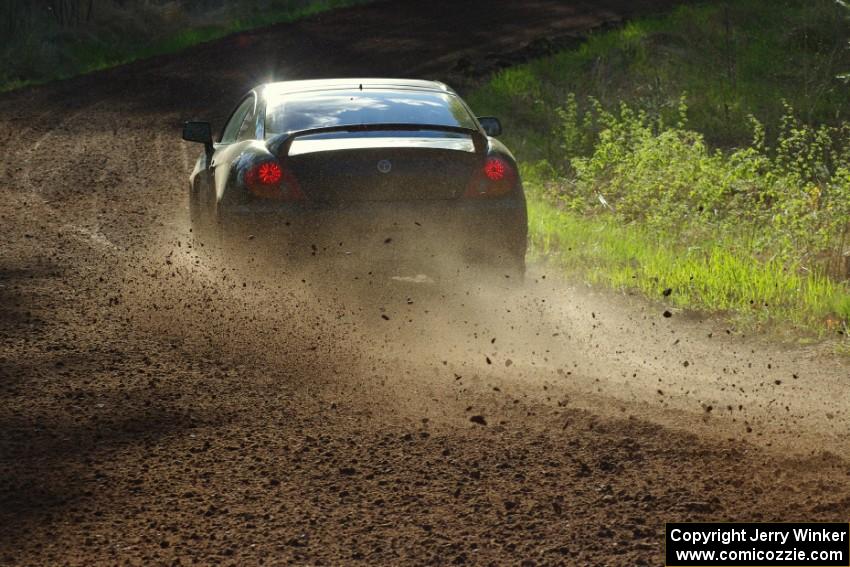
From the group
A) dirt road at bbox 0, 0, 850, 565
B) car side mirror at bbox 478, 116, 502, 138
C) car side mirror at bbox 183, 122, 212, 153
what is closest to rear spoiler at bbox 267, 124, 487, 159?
dirt road at bbox 0, 0, 850, 565

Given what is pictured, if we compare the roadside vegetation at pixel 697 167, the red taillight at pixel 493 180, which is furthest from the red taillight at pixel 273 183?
the roadside vegetation at pixel 697 167

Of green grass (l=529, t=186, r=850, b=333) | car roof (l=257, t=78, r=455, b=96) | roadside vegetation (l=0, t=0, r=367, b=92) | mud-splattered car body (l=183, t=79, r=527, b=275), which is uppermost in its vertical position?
car roof (l=257, t=78, r=455, b=96)

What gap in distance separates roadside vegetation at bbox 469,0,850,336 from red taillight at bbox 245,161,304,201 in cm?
270

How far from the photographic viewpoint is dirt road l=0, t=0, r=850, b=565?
186 inches

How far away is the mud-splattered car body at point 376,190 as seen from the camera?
830 cm

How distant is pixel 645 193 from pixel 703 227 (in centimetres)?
120

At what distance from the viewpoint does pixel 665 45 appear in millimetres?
21984

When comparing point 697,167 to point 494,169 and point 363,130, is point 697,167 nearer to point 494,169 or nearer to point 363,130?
point 494,169

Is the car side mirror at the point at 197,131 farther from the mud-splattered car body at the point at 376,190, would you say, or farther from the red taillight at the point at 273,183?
the red taillight at the point at 273,183

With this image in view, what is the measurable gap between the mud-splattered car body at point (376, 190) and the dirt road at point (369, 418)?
15.0 inches

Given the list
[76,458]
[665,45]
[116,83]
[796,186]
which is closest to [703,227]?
[796,186]

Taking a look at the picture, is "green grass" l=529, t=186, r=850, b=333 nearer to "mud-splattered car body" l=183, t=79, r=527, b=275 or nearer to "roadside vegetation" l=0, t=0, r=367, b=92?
"mud-splattered car body" l=183, t=79, r=527, b=275

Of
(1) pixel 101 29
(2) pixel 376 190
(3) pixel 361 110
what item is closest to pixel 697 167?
(3) pixel 361 110

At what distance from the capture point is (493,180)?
337 inches
